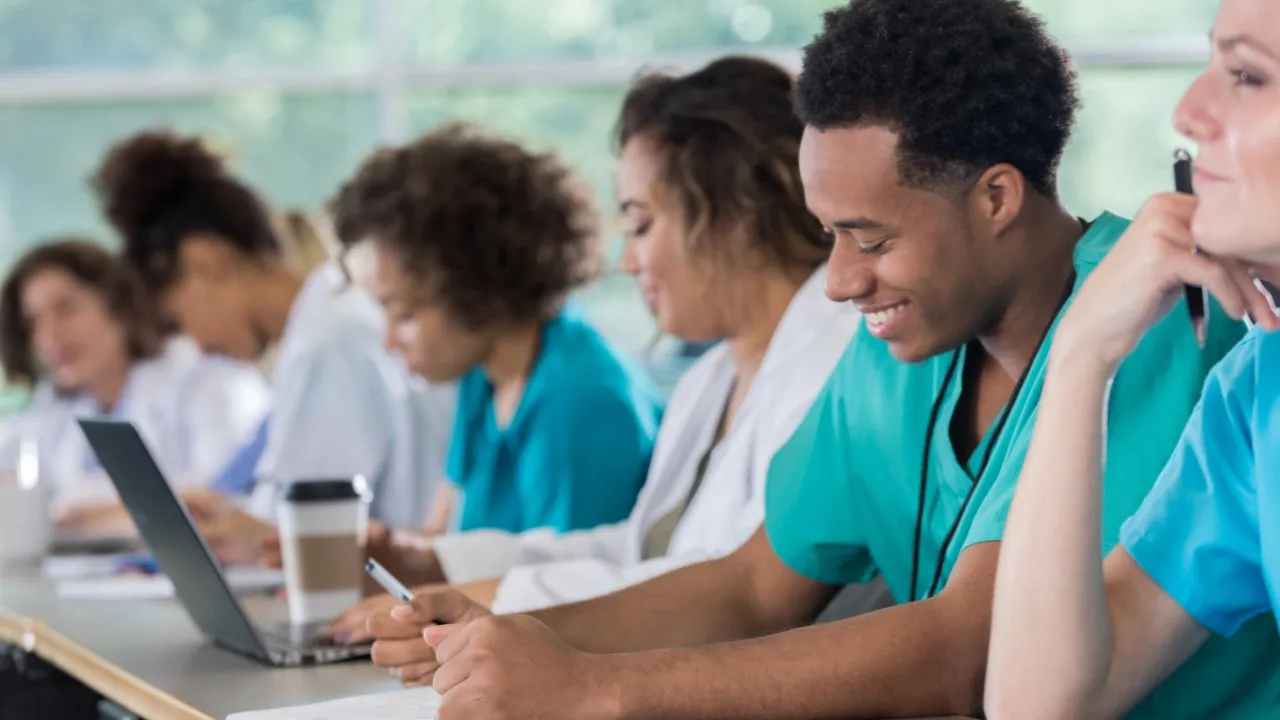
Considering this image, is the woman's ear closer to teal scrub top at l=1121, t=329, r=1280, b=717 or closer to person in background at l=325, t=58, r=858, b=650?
person in background at l=325, t=58, r=858, b=650

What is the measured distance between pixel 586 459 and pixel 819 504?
0.92 metres

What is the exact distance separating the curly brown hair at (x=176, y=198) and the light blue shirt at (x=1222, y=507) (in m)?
2.85

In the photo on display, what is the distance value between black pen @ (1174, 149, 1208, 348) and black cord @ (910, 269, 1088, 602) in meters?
0.27

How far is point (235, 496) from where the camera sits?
10.6 feet

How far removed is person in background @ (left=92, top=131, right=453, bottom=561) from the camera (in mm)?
2992

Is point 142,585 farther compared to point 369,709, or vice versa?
point 142,585

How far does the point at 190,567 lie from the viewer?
68.4 inches

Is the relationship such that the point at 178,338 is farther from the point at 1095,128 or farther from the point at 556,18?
the point at 1095,128

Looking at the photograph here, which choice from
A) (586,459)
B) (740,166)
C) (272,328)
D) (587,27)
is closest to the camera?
(740,166)

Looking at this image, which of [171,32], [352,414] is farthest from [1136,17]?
[171,32]

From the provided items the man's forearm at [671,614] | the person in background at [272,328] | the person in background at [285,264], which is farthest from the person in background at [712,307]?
the person in background at [285,264]

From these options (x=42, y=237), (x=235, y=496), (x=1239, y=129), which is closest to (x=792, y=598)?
(x=1239, y=129)

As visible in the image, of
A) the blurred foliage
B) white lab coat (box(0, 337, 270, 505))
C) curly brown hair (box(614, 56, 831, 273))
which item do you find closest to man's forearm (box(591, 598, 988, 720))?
curly brown hair (box(614, 56, 831, 273))

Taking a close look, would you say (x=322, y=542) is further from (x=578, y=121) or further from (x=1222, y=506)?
(x=578, y=121)
